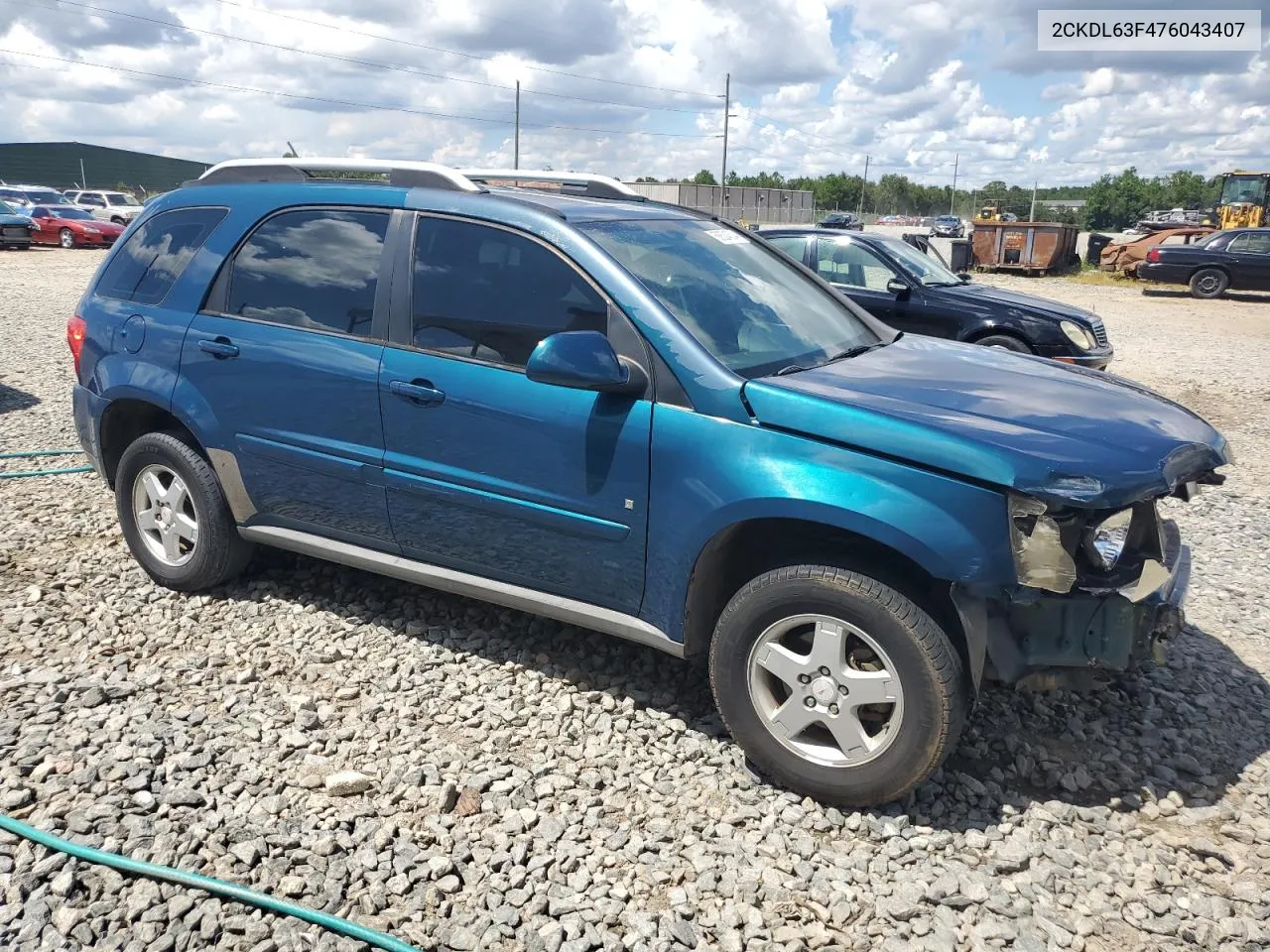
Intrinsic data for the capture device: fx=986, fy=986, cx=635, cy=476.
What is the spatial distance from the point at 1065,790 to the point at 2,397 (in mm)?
9226

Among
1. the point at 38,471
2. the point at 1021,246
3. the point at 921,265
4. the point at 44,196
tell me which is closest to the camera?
the point at 38,471

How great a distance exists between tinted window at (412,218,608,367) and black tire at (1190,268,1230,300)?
2388cm

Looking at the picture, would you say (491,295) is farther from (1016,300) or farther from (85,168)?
(85,168)

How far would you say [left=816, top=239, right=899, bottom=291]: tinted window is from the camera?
10453mm

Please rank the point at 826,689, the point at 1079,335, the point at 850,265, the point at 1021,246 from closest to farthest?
the point at 826,689 → the point at 1079,335 → the point at 850,265 → the point at 1021,246

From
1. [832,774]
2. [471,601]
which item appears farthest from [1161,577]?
[471,601]

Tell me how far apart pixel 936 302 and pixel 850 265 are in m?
1.06

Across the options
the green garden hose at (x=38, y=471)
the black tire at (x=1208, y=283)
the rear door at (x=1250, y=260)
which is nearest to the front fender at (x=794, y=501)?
the green garden hose at (x=38, y=471)

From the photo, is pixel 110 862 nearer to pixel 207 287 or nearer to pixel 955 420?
pixel 207 287

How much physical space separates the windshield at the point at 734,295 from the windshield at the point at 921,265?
665 cm

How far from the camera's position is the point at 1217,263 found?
2266 cm

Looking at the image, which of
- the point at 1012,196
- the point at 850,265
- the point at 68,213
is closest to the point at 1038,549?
the point at 850,265

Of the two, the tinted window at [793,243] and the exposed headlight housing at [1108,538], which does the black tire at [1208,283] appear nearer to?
the tinted window at [793,243]

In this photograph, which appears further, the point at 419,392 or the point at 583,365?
the point at 419,392
